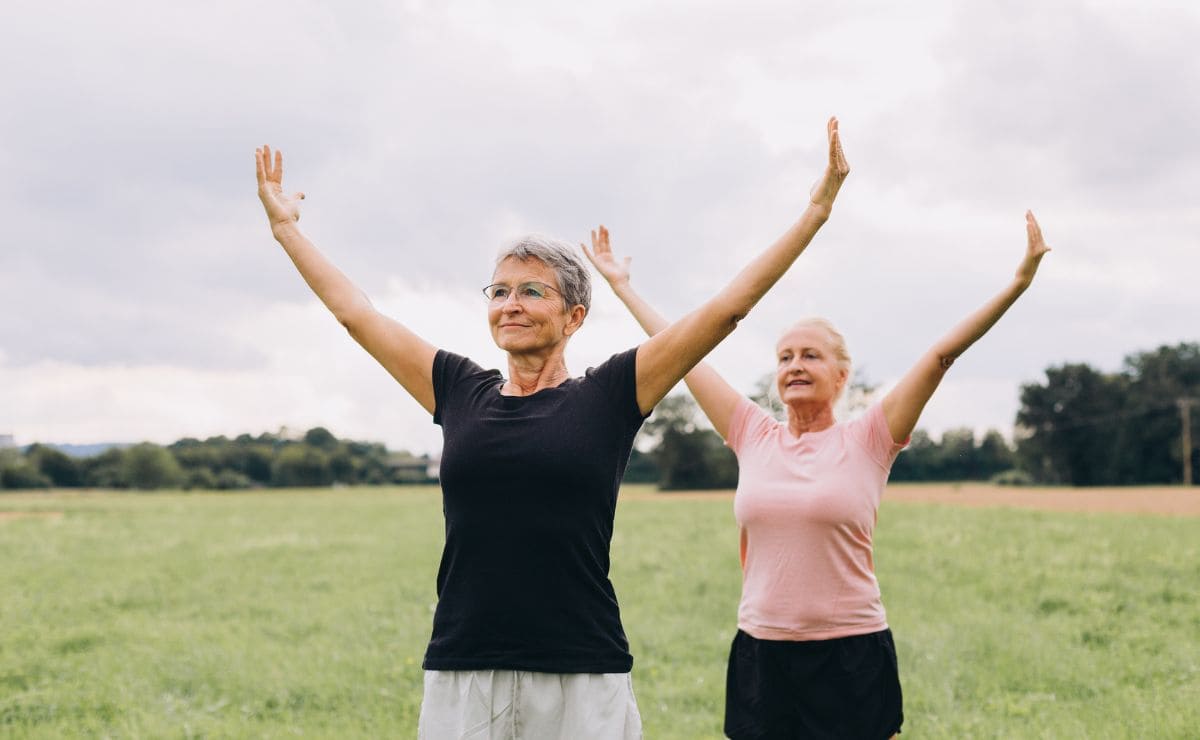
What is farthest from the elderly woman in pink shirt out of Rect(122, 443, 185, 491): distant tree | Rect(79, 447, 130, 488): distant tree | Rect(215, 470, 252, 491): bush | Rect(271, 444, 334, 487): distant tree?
Rect(122, 443, 185, 491): distant tree

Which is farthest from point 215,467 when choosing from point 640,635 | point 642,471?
point 640,635

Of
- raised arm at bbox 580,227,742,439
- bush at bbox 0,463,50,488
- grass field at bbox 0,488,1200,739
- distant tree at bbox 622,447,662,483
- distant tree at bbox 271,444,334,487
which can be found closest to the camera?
raised arm at bbox 580,227,742,439

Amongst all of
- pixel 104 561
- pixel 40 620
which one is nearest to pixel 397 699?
pixel 40 620

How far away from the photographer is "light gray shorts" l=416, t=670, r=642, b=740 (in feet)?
7.85

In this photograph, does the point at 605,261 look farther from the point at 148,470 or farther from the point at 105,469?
the point at 148,470

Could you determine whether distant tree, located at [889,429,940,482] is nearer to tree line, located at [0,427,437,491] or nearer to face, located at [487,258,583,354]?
tree line, located at [0,427,437,491]

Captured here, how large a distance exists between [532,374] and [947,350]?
167 cm

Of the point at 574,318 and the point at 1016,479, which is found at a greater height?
the point at 574,318

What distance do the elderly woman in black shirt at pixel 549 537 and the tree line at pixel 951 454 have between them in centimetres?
7197

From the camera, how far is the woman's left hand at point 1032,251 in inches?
134

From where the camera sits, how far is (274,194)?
10.2ft

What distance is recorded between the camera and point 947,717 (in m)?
6.12

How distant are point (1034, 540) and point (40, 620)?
14863 millimetres

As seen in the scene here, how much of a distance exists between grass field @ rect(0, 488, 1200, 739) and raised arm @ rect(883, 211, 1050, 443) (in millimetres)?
3113
